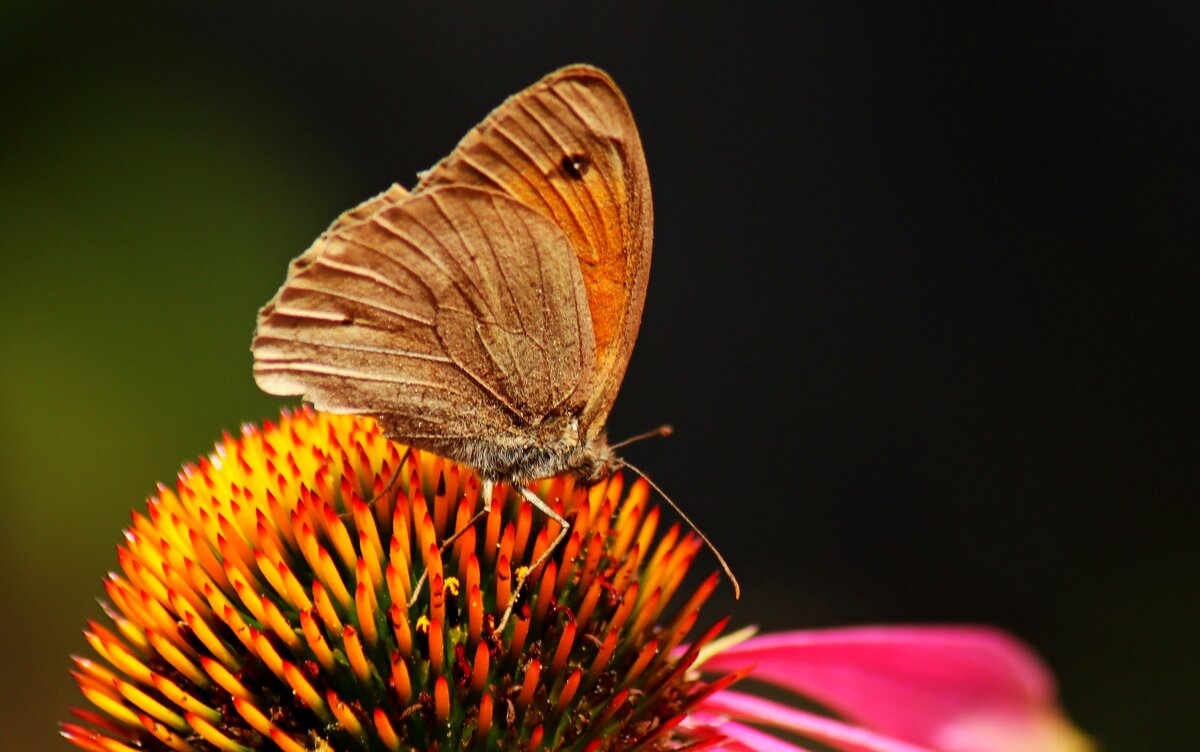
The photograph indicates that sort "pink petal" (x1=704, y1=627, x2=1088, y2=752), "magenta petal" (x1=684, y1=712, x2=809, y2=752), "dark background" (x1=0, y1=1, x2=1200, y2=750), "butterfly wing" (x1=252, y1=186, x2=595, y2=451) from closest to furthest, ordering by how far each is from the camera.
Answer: "butterfly wing" (x1=252, y1=186, x2=595, y2=451), "magenta petal" (x1=684, y1=712, x2=809, y2=752), "pink petal" (x1=704, y1=627, x2=1088, y2=752), "dark background" (x1=0, y1=1, x2=1200, y2=750)

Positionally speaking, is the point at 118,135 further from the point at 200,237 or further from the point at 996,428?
the point at 996,428

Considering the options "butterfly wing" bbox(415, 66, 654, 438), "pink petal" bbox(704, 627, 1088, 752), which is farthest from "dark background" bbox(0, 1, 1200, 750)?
"butterfly wing" bbox(415, 66, 654, 438)

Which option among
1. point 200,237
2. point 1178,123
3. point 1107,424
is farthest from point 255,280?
point 1178,123

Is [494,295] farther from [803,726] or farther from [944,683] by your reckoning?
[944,683]

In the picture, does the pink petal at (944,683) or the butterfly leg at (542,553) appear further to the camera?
the pink petal at (944,683)

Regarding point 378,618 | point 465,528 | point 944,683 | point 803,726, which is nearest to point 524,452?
point 465,528

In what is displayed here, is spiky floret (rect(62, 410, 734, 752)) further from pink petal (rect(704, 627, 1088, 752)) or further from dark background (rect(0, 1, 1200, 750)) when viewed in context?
dark background (rect(0, 1, 1200, 750))

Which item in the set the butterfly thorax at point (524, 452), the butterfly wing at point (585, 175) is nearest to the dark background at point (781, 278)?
the butterfly thorax at point (524, 452)

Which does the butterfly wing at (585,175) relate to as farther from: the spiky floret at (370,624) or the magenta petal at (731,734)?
the magenta petal at (731,734)
